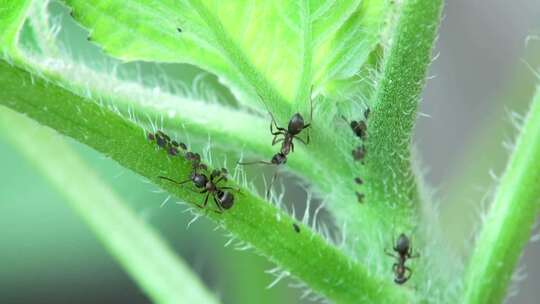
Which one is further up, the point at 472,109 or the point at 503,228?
the point at 472,109

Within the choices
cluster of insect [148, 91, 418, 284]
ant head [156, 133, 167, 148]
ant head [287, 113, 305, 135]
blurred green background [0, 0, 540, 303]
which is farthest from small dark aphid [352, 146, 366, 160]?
blurred green background [0, 0, 540, 303]

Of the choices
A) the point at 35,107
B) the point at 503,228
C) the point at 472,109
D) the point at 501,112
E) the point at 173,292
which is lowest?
the point at 35,107

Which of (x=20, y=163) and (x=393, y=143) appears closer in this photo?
(x=393, y=143)

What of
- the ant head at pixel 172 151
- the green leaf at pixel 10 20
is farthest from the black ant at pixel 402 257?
the green leaf at pixel 10 20

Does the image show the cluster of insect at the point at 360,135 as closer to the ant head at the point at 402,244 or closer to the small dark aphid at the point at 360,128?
the small dark aphid at the point at 360,128

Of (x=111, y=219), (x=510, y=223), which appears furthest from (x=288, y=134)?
(x=111, y=219)

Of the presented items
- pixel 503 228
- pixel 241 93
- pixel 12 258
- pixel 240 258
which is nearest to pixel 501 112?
pixel 240 258

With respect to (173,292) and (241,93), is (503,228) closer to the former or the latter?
(241,93)
